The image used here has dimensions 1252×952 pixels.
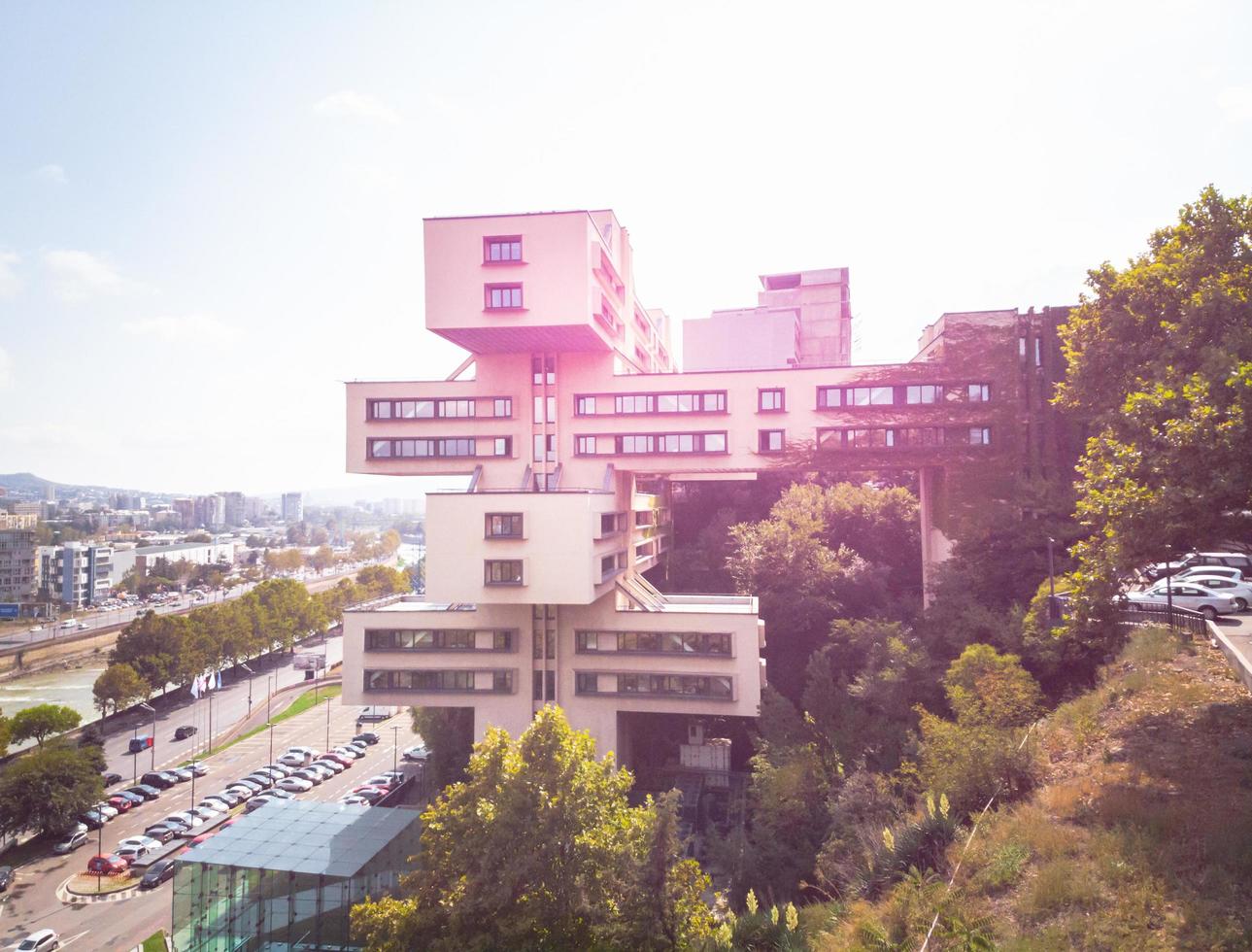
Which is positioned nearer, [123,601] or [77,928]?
[77,928]

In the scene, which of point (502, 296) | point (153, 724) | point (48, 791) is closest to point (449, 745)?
point (48, 791)

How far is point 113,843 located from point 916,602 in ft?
160

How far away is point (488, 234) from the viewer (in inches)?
1436

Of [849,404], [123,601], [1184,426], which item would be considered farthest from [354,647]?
[123,601]

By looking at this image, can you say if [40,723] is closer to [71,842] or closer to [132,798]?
[132,798]

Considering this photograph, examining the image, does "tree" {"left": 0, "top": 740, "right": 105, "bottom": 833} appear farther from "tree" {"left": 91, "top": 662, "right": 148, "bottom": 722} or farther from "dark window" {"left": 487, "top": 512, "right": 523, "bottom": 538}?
"dark window" {"left": 487, "top": 512, "right": 523, "bottom": 538}

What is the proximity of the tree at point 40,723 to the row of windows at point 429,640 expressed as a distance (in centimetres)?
3297

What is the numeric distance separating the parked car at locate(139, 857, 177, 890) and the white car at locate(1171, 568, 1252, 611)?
47.6 m

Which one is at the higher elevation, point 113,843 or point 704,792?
point 704,792

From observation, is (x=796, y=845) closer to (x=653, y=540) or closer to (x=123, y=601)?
(x=653, y=540)

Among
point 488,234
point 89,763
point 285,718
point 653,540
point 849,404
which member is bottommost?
point 285,718

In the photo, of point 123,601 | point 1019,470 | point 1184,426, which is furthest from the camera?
point 123,601

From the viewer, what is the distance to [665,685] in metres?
35.2

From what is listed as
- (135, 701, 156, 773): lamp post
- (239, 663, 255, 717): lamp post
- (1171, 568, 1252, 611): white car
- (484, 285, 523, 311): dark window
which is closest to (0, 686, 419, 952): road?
(135, 701, 156, 773): lamp post
